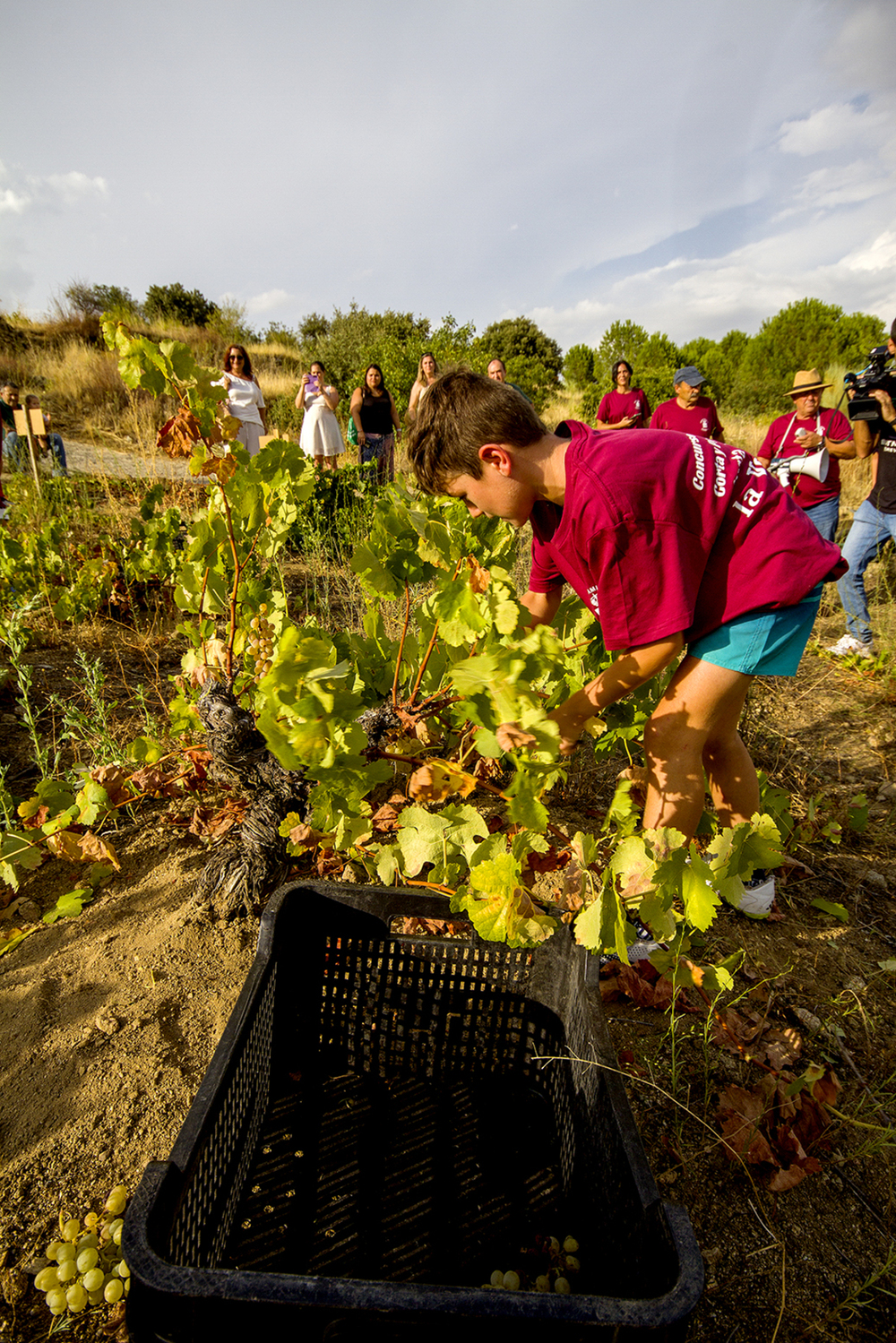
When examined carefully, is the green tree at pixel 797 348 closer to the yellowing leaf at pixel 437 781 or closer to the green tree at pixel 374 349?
the green tree at pixel 374 349

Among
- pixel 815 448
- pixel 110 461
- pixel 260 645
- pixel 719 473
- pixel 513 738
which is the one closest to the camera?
pixel 513 738

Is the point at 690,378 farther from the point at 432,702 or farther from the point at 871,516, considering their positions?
the point at 432,702

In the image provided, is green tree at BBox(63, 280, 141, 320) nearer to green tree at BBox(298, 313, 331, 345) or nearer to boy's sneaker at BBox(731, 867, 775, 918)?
green tree at BBox(298, 313, 331, 345)

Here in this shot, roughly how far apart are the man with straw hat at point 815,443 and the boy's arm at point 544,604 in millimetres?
3050

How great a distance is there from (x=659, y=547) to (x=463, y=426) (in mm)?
497

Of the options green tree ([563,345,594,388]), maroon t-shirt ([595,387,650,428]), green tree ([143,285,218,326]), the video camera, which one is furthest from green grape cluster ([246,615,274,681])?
green tree ([143,285,218,326])

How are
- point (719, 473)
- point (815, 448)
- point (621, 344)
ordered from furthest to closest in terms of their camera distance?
point (621, 344) → point (815, 448) → point (719, 473)

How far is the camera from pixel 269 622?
152 cm

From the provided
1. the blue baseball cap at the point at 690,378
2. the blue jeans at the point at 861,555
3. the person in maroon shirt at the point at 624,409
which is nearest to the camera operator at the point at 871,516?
the blue jeans at the point at 861,555

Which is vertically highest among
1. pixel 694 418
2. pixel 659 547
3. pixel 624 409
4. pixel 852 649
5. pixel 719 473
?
pixel 624 409

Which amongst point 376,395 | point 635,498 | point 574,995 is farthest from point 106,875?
point 376,395

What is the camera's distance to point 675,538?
48.8 inches

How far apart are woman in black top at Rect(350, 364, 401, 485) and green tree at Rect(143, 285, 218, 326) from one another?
19.4 m

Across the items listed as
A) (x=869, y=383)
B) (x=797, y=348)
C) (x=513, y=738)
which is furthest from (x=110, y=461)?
(x=797, y=348)
